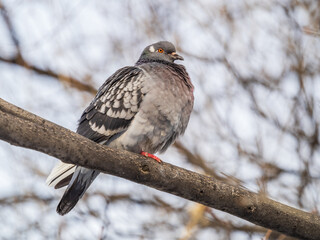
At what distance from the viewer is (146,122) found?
192 inches

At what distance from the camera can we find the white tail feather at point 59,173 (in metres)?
4.62

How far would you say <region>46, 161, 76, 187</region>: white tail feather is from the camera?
4.62m

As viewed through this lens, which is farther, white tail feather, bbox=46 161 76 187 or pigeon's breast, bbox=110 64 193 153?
pigeon's breast, bbox=110 64 193 153

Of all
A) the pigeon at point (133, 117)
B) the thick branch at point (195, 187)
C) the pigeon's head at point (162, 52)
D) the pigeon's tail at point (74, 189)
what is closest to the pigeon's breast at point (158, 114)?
the pigeon at point (133, 117)

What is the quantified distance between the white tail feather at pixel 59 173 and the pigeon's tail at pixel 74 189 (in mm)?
73

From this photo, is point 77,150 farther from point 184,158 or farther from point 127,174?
point 184,158

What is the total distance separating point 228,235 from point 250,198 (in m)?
1.75

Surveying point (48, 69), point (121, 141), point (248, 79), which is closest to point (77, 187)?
point (121, 141)

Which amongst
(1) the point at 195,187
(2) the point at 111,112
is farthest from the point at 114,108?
(1) the point at 195,187

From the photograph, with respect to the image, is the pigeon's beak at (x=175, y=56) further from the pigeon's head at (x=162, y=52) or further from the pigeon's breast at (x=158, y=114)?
the pigeon's breast at (x=158, y=114)

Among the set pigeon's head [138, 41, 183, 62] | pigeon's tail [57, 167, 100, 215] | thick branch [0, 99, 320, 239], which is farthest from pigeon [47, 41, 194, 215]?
thick branch [0, 99, 320, 239]

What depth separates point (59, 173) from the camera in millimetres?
4625

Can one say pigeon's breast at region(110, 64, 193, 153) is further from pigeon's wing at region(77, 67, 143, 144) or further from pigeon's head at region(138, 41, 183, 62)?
pigeon's head at region(138, 41, 183, 62)

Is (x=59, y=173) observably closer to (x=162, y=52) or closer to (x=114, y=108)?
(x=114, y=108)
